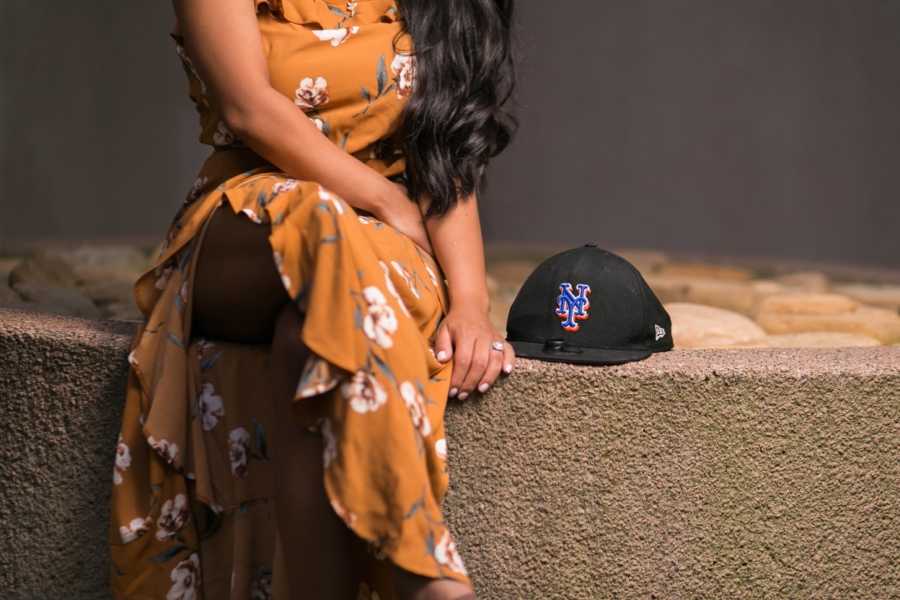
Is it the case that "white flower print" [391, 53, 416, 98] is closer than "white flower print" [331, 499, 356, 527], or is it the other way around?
"white flower print" [331, 499, 356, 527]

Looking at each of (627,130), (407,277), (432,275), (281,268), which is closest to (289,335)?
(281,268)

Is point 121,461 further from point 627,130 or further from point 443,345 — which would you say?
point 627,130

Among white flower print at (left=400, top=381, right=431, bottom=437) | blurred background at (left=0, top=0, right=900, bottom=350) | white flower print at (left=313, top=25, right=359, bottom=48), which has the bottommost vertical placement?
blurred background at (left=0, top=0, right=900, bottom=350)

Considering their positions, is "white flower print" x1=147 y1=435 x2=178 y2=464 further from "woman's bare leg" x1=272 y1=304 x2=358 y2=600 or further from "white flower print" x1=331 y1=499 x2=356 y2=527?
"white flower print" x1=331 y1=499 x2=356 y2=527

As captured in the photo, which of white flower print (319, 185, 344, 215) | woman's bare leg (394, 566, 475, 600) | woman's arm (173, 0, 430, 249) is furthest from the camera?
woman's arm (173, 0, 430, 249)

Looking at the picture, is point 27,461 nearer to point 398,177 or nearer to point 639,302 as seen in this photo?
point 398,177

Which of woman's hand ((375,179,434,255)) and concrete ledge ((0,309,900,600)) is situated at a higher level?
woman's hand ((375,179,434,255))

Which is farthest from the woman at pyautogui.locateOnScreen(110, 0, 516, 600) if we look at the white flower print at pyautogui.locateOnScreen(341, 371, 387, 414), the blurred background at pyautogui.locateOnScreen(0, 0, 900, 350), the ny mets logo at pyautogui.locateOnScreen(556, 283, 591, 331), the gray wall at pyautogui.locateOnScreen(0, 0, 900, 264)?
the gray wall at pyautogui.locateOnScreen(0, 0, 900, 264)

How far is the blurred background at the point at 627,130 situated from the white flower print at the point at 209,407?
146 inches

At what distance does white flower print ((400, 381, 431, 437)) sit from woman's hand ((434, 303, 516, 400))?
0.17 metres

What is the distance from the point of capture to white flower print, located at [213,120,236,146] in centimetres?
183

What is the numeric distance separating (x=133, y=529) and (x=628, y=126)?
4483mm

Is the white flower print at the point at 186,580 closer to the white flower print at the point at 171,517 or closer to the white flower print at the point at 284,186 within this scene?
the white flower print at the point at 171,517

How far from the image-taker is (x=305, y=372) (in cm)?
144
